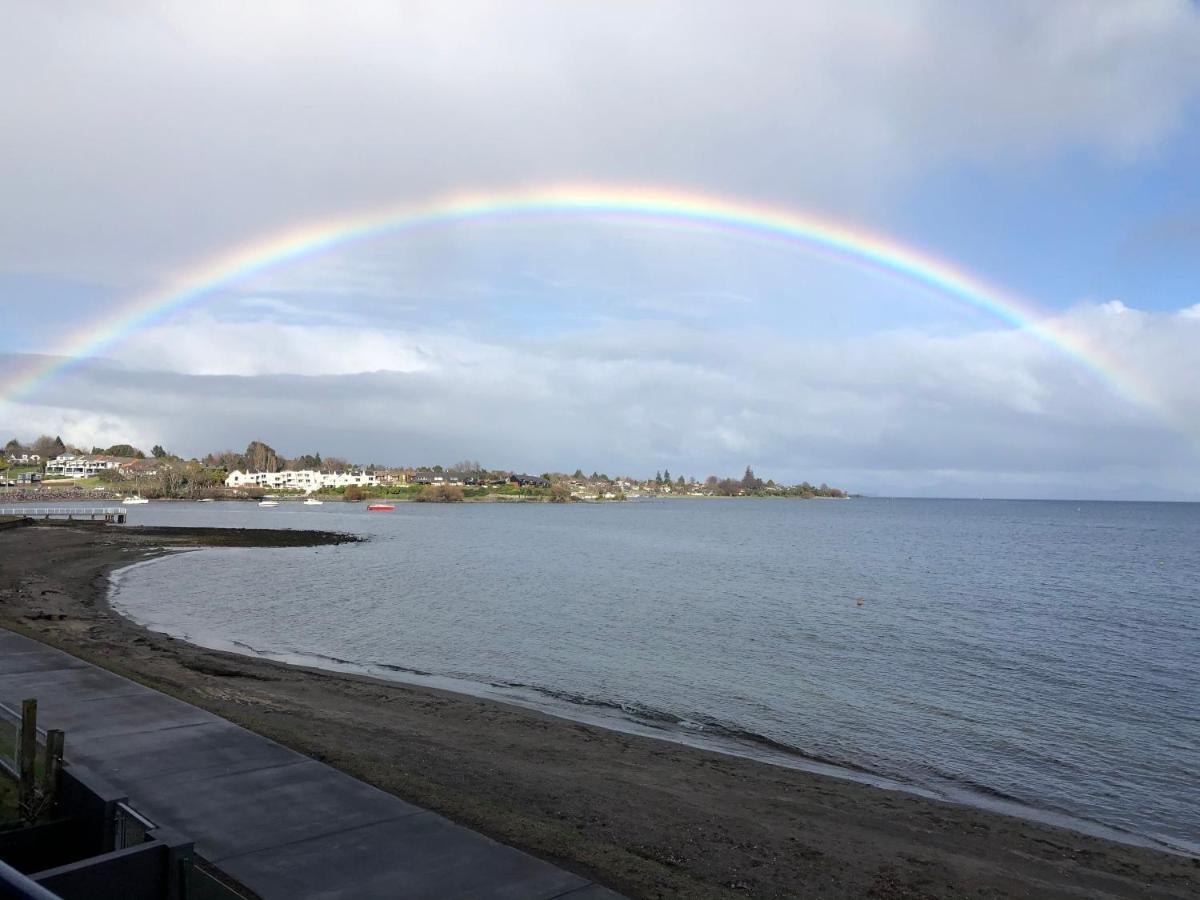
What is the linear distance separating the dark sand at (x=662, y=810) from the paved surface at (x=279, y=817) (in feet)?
3.42

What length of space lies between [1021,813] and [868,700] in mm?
9537

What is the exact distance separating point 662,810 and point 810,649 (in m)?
22.7

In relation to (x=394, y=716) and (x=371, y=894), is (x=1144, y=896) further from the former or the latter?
(x=394, y=716)

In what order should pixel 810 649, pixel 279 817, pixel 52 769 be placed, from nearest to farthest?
1. pixel 52 769
2. pixel 279 817
3. pixel 810 649

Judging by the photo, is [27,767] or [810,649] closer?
[27,767]

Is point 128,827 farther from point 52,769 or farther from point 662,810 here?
point 662,810

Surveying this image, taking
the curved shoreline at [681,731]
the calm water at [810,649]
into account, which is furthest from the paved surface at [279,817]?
the calm water at [810,649]

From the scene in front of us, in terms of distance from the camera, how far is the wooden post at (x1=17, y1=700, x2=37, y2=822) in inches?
350

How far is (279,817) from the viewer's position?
995 cm

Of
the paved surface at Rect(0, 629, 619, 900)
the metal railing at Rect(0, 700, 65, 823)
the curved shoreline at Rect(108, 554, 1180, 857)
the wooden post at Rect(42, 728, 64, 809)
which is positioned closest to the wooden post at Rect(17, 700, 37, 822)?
the metal railing at Rect(0, 700, 65, 823)

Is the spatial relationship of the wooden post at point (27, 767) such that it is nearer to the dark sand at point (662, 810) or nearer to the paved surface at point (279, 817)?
the paved surface at point (279, 817)

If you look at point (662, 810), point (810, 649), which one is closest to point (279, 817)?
point (662, 810)

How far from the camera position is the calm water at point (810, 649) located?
66.0ft

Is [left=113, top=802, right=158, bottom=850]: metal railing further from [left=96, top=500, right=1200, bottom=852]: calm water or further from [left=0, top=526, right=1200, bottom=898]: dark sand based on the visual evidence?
[left=96, top=500, right=1200, bottom=852]: calm water
